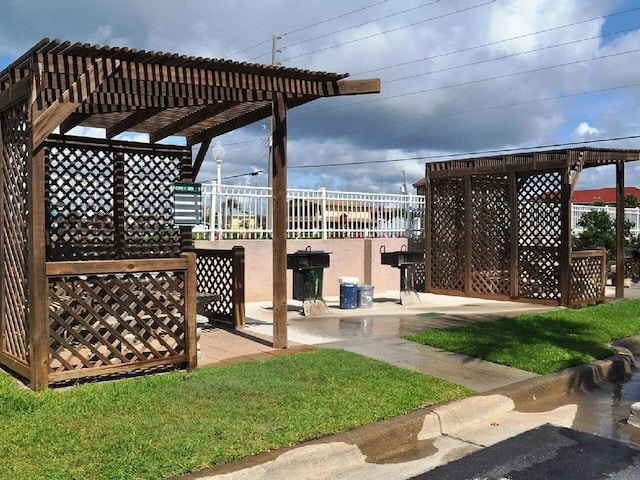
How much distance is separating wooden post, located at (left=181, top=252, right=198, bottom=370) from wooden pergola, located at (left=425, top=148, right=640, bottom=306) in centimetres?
810

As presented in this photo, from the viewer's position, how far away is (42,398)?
5.14 m

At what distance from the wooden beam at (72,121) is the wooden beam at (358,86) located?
3207mm

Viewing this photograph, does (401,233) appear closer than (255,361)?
No

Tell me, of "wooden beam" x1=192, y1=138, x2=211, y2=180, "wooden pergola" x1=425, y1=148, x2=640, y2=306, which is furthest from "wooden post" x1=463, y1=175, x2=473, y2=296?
"wooden beam" x1=192, y1=138, x2=211, y2=180

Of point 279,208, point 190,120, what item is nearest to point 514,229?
point 279,208

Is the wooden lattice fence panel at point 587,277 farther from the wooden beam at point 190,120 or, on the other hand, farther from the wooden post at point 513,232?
the wooden beam at point 190,120

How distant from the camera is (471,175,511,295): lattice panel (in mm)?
13117

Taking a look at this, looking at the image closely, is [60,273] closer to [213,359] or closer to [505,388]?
[213,359]

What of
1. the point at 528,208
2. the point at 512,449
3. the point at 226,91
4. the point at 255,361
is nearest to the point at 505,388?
the point at 512,449

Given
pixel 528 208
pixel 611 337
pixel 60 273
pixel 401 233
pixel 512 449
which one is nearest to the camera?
pixel 512 449

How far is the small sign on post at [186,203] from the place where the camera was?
292 inches

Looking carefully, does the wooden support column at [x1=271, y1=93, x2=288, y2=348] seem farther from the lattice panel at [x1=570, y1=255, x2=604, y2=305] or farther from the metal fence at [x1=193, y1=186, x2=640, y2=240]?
the lattice panel at [x1=570, y1=255, x2=604, y2=305]

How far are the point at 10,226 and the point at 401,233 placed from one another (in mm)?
10851

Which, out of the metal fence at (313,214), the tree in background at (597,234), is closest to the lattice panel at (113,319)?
the metal fence at (313,214)
